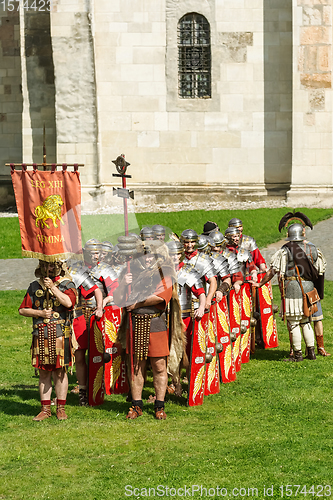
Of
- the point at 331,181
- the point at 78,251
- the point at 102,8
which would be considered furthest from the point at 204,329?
the point at 102,8

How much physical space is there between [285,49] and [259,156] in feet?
11.0

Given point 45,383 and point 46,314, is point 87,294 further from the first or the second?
Result: point 45,383

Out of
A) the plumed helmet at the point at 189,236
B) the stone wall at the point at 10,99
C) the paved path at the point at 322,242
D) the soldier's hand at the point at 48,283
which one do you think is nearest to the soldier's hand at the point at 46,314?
the soldier's hand at the point at 48,283

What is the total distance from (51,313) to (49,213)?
3.33ft

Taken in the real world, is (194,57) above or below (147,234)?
above

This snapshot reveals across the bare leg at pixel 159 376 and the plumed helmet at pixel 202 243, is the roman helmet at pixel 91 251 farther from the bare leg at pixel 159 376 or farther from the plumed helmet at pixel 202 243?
the bare leg at pixel 159 376

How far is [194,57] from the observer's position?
2339cm

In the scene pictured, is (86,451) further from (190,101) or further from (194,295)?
(190,101)

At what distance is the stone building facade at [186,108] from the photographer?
2242 centimetres

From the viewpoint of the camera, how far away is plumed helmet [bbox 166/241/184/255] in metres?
7.84

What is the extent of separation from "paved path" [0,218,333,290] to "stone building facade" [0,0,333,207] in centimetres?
370

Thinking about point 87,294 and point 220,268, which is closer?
point 87,294

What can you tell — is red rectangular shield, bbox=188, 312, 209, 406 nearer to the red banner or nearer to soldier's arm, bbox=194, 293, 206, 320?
soldier's arm, bbox=194, 293, 206, 320

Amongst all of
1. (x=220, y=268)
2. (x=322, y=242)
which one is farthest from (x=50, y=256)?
(x=322, y=242)
